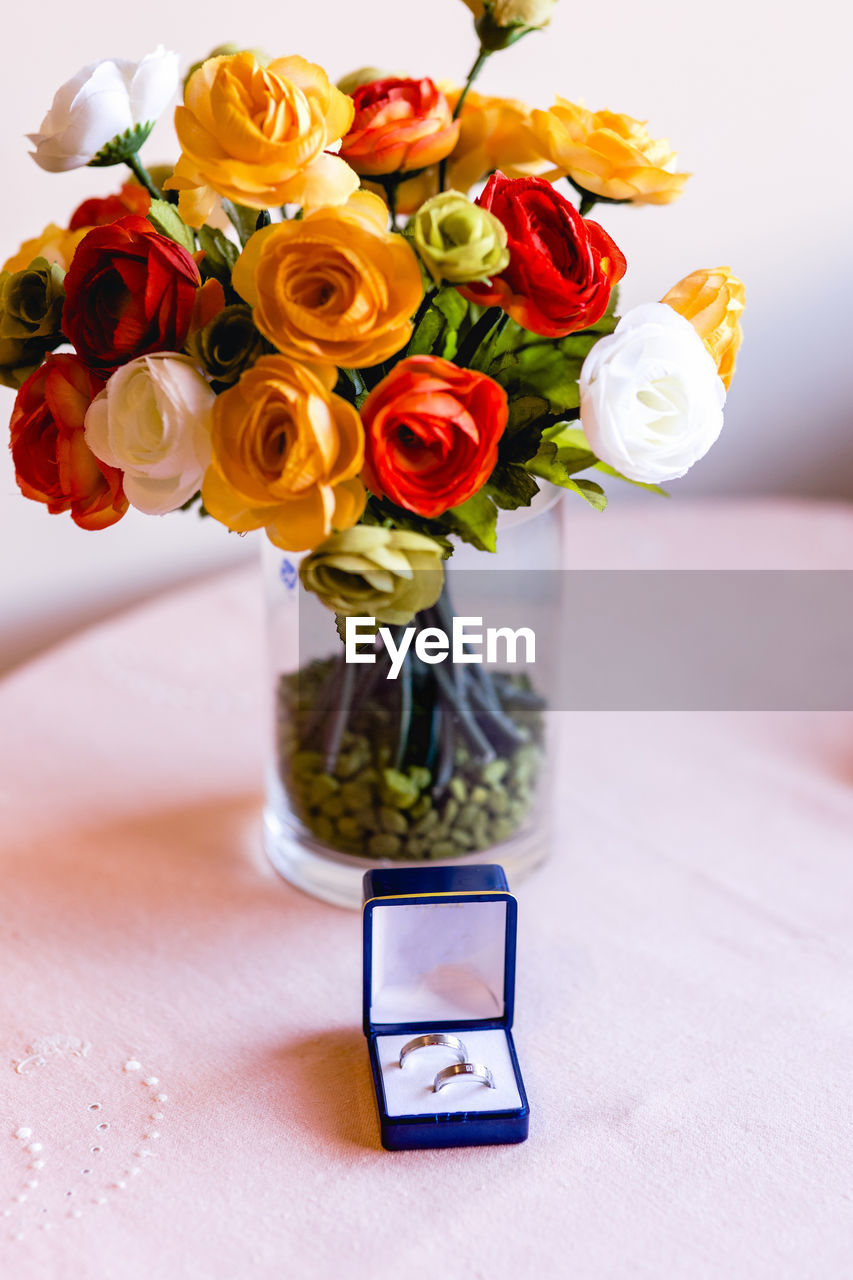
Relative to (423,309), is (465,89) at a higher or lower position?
higher

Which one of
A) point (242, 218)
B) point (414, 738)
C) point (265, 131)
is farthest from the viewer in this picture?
point (414, 738)

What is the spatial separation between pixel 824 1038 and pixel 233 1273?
0.34 metres

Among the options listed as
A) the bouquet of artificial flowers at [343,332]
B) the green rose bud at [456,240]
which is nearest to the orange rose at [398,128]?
the bouquet of artificial flowers at [343,332]

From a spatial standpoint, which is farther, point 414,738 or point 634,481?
point 414,738

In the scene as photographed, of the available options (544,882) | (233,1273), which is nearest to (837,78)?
(544,882)

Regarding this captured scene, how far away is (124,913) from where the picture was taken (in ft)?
2.57

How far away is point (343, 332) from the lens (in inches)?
20.2

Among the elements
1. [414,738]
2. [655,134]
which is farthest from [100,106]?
[655,134]

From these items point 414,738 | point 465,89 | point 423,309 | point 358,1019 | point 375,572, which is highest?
point 465,89

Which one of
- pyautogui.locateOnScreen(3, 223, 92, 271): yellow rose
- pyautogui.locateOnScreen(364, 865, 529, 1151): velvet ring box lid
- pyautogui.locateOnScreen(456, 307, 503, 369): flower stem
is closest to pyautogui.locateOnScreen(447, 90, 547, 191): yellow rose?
pyautogui.locateOnScreen(456, 307, 503, 369): flower stem

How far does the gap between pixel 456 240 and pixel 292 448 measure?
109mm

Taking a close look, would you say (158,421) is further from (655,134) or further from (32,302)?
(655,134)

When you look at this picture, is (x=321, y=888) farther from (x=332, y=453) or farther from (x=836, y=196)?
(x=836, y=196)

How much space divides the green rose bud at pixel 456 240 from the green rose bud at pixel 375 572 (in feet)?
0.37
